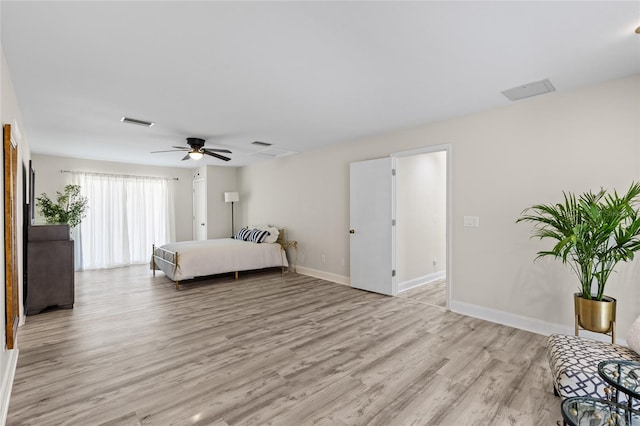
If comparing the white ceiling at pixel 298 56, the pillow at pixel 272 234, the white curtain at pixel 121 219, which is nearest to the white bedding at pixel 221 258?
the pillow at pixel 272 234

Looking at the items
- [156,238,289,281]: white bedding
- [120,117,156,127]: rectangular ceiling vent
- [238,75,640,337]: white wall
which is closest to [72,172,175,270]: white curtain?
[156,238,289,281]: white bedding

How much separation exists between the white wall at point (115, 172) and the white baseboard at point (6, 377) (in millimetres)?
4999

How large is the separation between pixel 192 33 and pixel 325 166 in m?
3.76

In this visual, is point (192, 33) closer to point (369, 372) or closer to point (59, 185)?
point (369, 372)

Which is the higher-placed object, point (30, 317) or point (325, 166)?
point (325, 166)

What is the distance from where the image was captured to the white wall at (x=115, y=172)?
20.6 feet

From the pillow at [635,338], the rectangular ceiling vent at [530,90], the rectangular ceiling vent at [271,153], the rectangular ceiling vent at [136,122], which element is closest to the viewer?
the pillow at [635,338]

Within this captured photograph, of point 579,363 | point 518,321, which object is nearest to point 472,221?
point 518,321

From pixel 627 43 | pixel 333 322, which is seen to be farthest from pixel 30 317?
pixel 627 43

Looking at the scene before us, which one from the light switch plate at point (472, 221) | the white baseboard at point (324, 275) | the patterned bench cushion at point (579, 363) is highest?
the light switch plate at point (472, 221)

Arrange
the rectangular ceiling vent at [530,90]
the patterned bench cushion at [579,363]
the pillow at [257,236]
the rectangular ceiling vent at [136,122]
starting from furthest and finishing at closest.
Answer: the pillow at [257,236] < the rectangular ceiling vent at [136,122] < the rectangular ceiling vent at [530,90] < the patterned bench cushion at [579,363]

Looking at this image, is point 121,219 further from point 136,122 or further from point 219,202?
point 136,122

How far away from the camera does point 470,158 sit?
3.74 m

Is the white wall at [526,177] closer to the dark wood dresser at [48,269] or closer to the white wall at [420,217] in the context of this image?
the white wall at [420,217]
